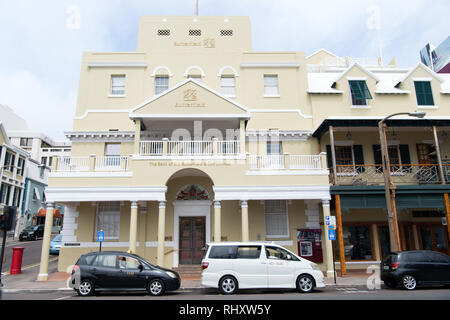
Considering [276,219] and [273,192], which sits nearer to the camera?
[273,192]

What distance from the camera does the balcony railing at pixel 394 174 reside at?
18.5 meters

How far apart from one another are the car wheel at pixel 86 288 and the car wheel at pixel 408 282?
11.9 meters

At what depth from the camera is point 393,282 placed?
42.1 feet

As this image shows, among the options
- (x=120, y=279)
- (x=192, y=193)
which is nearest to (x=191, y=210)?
(x=192, y=193)

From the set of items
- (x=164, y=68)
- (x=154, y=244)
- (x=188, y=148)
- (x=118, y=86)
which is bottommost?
A: (x=154, y=244)

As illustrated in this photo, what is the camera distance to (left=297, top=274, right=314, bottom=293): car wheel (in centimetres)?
1188

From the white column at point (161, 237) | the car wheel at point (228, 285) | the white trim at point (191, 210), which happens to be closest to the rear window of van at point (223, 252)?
the car wheel at point (228, 285)

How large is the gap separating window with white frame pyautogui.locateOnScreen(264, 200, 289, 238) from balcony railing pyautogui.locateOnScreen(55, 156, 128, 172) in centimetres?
859

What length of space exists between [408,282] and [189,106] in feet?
42.9

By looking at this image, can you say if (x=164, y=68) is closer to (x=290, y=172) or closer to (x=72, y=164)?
(x=72, y=164)

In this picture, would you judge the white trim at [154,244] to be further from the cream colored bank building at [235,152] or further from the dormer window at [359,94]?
the dormer window at [359,94]

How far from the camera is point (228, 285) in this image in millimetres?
11773

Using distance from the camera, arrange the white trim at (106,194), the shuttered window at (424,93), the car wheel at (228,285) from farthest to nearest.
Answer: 1. the shuttered window at (424,93)
2. the white trim at (106,194)
3. the car wheel at (228,285)

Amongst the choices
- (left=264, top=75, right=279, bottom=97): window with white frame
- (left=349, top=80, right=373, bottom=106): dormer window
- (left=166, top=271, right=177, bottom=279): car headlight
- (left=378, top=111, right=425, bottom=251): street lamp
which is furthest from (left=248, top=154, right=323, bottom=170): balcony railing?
(left=166, top=271, right=177, bottom=279): car headlight
